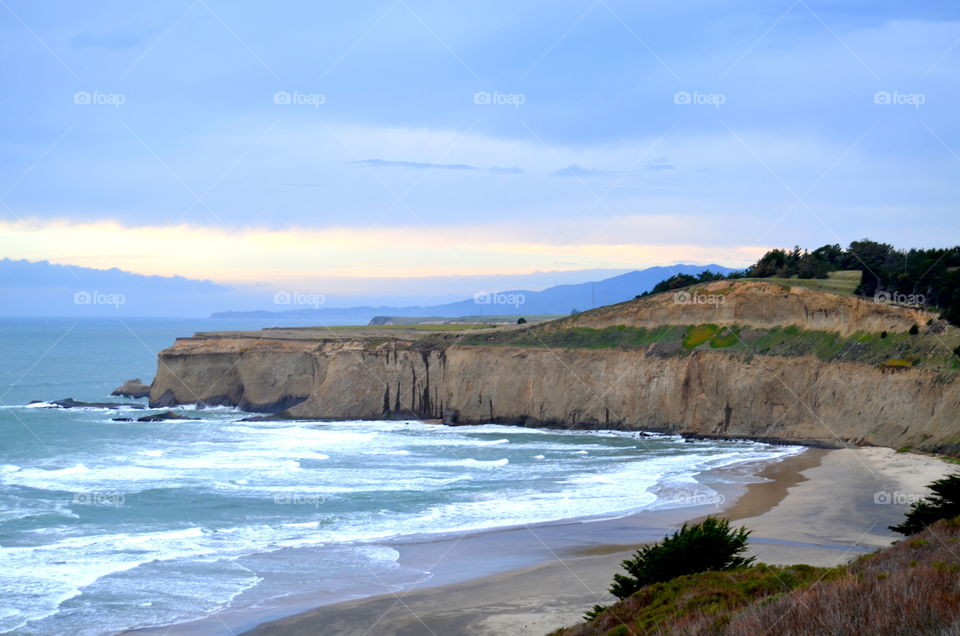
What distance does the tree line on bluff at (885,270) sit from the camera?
4944cm

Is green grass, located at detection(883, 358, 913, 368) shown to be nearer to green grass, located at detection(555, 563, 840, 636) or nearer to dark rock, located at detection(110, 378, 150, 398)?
green grass, located at detection(555, 563, 840, 636)

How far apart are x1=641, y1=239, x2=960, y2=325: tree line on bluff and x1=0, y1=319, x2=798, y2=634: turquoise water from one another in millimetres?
12925

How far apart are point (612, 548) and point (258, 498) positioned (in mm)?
13610

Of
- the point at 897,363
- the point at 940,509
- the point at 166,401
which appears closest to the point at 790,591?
the point at 940,509

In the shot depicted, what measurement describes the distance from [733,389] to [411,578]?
3177 centimetres

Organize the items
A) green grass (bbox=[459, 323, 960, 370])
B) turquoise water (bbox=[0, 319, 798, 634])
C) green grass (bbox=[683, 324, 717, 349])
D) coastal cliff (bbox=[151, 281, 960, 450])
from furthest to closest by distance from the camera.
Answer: green grass (bbox=[683, 324, 717, 349]) → coastal cliff (bbox=[151, 281, 960, 450]) → green grass (bbox=[459, 323, 960, 370]) → turquoise water (bbox=[0, 319, 798, 634])

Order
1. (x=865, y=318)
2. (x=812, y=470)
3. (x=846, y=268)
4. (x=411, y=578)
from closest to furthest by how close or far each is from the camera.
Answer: (x=411, y=578), (x=812, y=470), (x=865, y=318), (x=846, y=268)

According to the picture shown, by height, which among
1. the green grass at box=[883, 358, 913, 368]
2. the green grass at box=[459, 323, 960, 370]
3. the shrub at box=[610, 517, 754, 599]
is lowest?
the shrub at box=[610, 517, 754, 599]

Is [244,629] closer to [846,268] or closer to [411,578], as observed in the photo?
[411,578]

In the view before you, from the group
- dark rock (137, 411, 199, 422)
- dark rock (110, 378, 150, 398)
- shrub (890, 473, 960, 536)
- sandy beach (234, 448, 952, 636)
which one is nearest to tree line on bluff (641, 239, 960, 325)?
sandy beach (234, 448, 952, 636)

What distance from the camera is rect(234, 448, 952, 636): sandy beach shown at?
19031 millimetres

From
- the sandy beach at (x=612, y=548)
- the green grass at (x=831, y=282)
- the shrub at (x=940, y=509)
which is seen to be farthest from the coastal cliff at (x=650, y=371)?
the shrub at (x=940, y=509)

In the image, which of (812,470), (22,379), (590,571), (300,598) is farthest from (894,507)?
(22,379)

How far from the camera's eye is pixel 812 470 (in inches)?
1494
